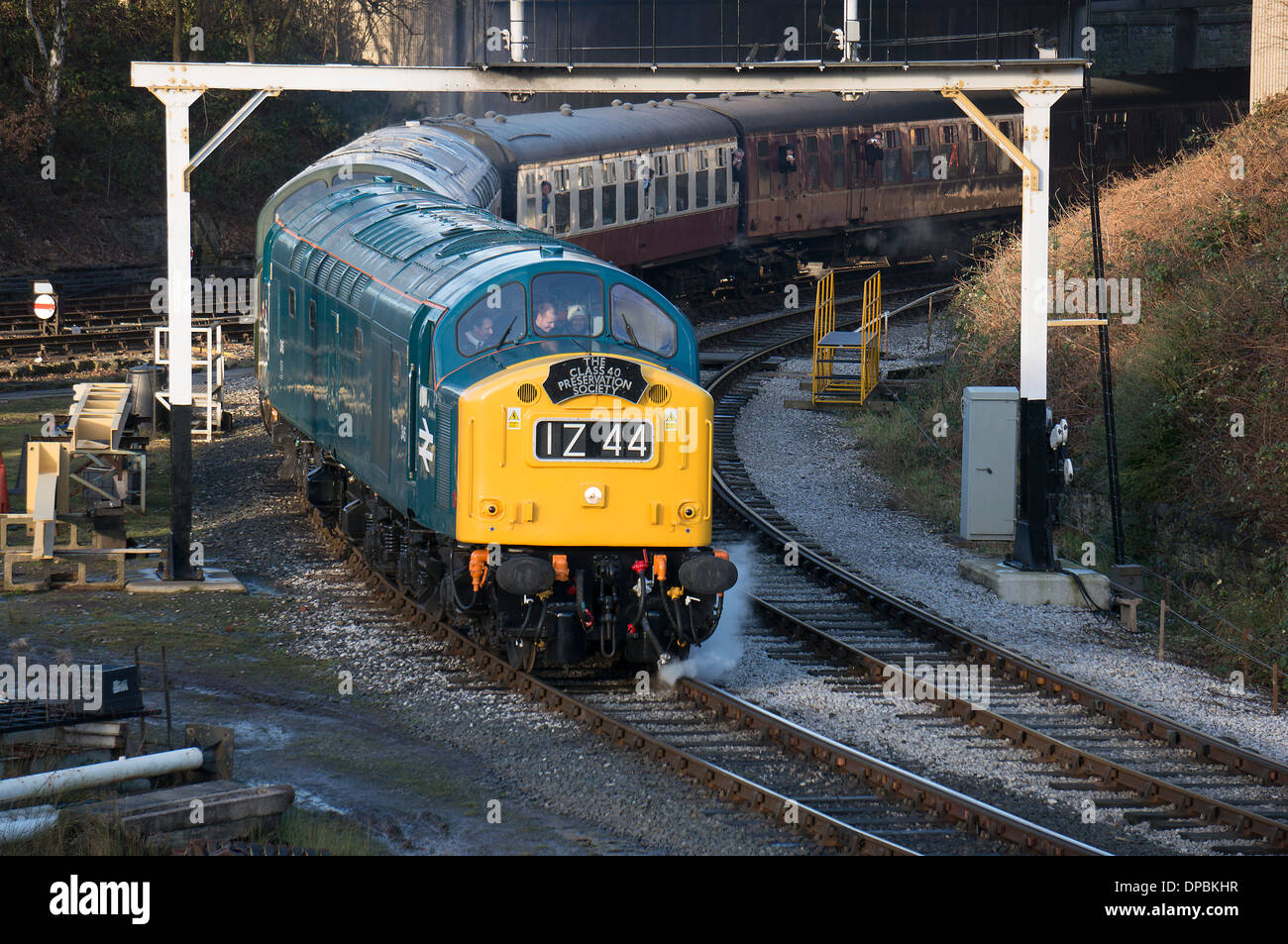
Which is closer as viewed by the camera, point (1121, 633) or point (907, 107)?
point (1121, 633)

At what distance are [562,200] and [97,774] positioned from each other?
20.8m

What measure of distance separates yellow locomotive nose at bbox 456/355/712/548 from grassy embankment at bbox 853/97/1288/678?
18.1 ft

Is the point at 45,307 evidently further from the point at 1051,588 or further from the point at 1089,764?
the point at 1089,764

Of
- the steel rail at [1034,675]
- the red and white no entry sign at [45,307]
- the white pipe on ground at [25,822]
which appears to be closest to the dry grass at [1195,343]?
the steel rail at [1034,675]

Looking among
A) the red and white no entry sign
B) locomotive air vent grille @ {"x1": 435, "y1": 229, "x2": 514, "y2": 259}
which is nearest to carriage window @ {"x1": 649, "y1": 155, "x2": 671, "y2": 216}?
the red and white no entry sign

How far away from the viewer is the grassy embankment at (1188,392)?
54.3 ft

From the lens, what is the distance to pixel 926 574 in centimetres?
1705

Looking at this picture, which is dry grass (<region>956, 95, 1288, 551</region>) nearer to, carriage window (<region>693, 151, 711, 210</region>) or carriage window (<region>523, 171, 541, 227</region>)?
carriage window (<region>523, 171, 541, 227</region>)

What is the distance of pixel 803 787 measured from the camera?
35.2ft

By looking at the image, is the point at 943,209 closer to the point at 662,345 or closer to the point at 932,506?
the point at 932,506

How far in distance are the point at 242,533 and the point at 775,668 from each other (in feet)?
24.0

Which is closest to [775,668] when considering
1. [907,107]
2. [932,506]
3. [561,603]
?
[561,603]

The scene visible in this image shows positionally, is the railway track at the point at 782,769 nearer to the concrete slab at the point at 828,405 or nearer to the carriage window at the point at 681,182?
the concrete slab at the point at 828,405

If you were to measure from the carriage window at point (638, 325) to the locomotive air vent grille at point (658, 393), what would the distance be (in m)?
0.36
